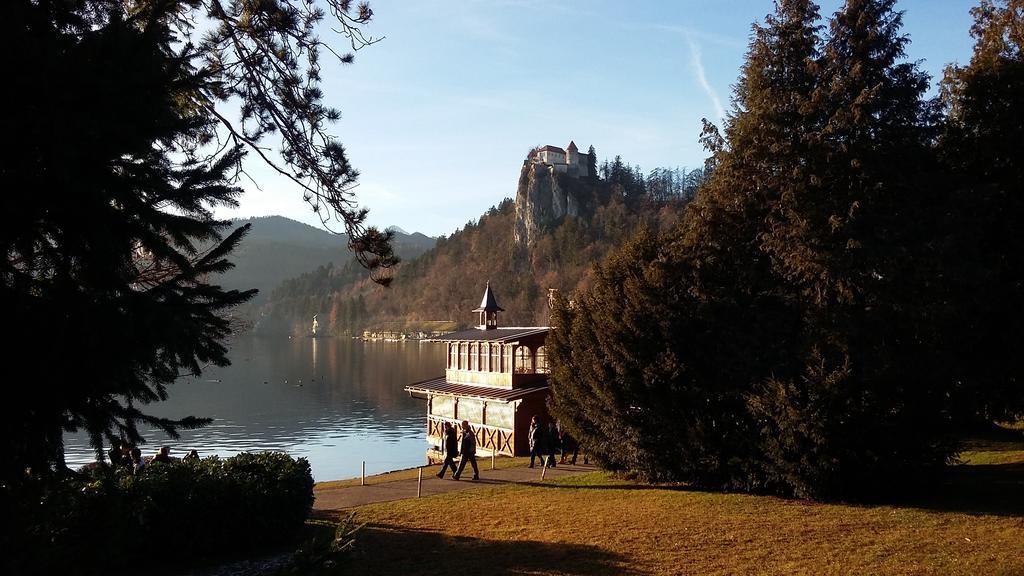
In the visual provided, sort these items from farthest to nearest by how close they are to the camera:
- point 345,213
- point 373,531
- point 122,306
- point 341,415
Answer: point 341,415 → point 373,531 → point 345,213 → point 122,306

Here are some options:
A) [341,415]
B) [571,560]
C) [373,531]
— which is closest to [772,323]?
[571,560]

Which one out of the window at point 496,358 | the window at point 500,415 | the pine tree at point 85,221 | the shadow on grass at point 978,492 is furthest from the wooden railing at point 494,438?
the pine tree at point 85,221

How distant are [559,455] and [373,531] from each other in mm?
15191

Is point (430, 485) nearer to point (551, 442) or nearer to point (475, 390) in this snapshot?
point (551, 442)

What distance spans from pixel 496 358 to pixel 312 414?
107 ft

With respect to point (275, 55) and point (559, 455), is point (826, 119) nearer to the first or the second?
point (275, 55)

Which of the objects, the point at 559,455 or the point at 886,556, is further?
the point at 559,455

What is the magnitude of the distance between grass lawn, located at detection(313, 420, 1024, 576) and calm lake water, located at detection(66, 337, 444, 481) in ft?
30.5

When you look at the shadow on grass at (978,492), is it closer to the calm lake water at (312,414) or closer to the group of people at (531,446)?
the group of people at (531,446)

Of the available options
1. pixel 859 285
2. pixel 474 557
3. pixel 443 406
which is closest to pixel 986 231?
pixel 859 285

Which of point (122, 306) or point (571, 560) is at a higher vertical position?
point (122, 306)

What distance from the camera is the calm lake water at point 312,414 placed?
4409 cm

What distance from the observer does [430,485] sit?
2102cm

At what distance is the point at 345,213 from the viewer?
292 inches
